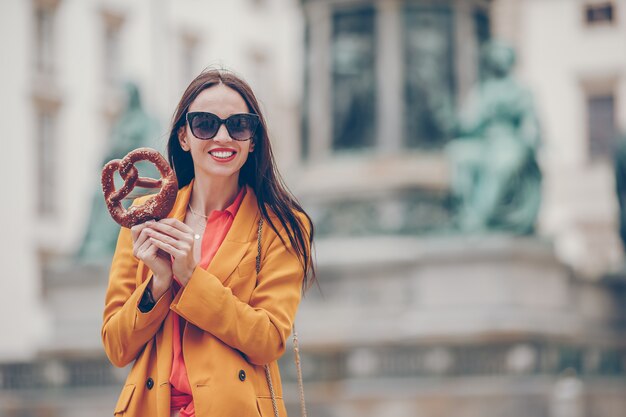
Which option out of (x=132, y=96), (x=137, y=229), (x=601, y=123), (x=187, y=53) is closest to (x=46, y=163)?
(x=187, y=53)

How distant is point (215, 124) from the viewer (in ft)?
14.1

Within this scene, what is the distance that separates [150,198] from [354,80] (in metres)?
16.2

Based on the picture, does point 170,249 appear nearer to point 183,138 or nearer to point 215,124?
point 215,124

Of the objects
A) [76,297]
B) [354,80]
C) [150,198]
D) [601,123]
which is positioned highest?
[354,80]

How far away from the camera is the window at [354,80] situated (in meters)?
20.1

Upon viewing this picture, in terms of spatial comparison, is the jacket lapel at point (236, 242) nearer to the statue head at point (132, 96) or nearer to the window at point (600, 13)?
the statue head at point (132, 96)

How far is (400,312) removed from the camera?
54.7ft

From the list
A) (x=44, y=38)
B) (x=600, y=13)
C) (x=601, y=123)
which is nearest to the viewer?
(x=44, y=38)

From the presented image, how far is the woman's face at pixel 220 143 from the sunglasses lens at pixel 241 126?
0.6 inches

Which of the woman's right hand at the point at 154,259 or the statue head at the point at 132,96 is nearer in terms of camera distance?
the woman's right hand at the point at 154,259

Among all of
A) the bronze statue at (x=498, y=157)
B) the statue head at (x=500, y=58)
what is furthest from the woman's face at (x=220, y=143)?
the statue head at (x=500, y=58)

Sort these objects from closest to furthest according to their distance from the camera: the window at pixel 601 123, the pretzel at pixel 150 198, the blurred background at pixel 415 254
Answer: the pretzel at pixel 150 198 → the blurred background at pixel 415 254 → the window at pixel 601 123

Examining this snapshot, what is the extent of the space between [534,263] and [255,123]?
12.5 meters

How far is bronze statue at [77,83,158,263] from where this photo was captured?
19.8m
